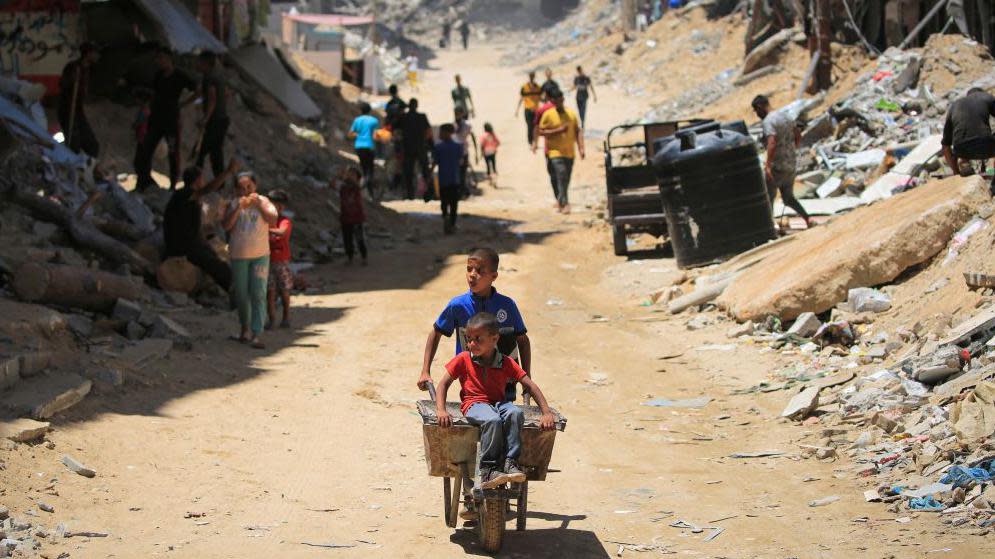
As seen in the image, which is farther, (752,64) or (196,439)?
(752,64)

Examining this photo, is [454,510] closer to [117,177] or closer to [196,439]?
[196,439]

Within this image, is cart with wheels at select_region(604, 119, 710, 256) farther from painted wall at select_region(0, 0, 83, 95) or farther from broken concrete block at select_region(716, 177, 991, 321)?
painted wall at select_region(0, 0, 83, 95)

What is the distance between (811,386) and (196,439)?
4.46m

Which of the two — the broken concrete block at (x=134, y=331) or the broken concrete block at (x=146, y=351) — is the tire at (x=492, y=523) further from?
the broken concrete block at (x=134, y=331)

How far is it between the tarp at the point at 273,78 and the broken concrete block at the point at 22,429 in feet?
57.2

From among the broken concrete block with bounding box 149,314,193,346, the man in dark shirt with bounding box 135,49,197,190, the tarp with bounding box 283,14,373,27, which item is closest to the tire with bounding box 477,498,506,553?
the broken concrete block with bounding box 149,314,193,346

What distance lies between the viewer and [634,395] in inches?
392

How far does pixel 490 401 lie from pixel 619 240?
408 inches

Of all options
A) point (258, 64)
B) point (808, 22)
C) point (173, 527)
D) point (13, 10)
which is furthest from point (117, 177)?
point (808, 22)

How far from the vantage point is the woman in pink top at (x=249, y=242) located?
10.5 metres

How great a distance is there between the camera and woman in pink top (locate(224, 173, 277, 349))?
1050 cm

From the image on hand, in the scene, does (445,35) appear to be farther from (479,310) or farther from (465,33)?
(479,310)

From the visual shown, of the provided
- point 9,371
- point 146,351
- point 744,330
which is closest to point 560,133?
point 744,330

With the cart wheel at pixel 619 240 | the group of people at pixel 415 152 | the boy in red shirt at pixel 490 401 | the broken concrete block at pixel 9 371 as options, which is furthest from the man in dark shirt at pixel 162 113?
the boy in red shirt at pixel 490 401
